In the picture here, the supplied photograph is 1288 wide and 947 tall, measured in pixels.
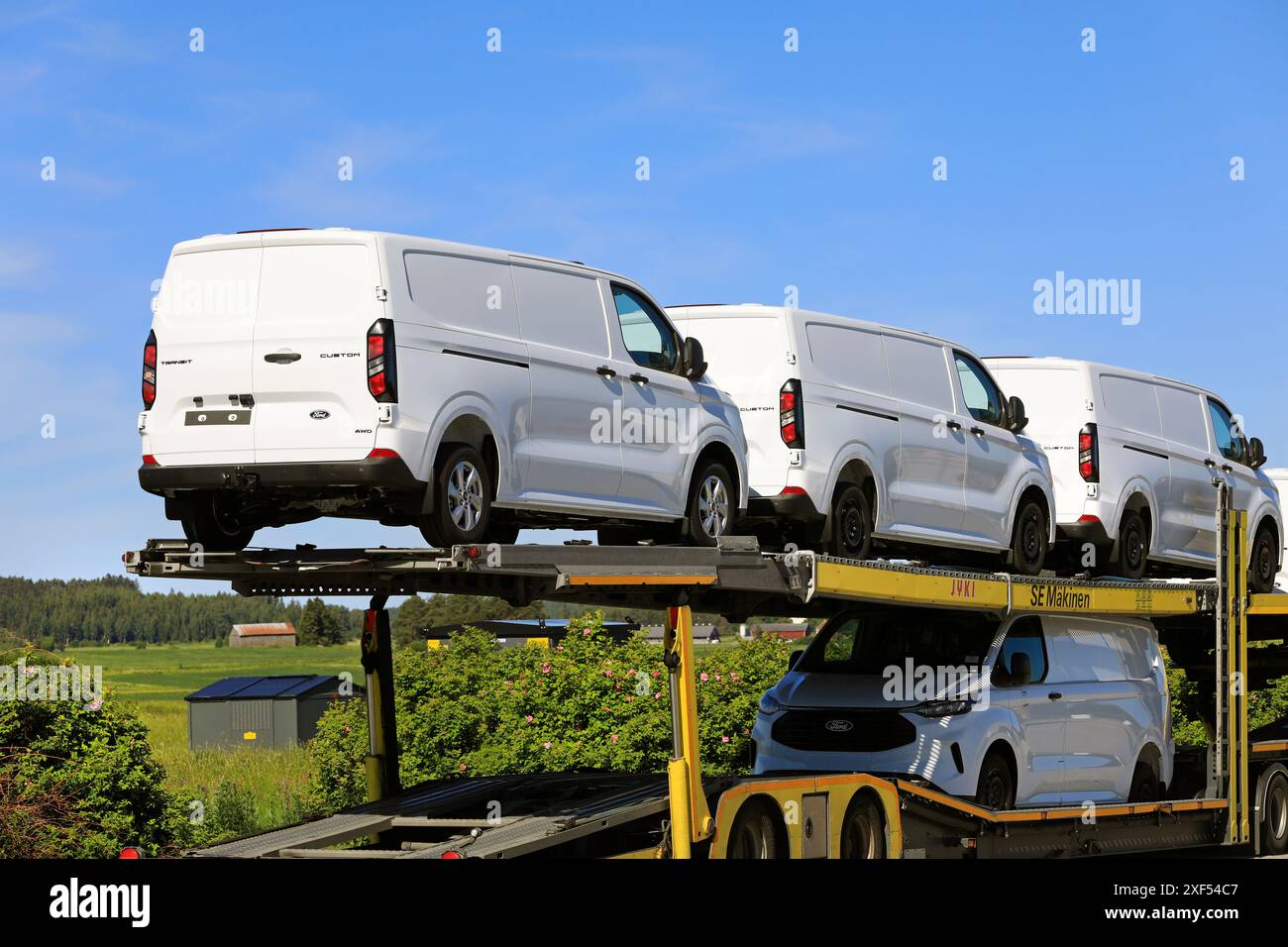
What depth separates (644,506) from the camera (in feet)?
35.7

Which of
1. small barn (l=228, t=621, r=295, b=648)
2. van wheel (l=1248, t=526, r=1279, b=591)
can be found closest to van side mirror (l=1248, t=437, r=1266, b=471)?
van wheel (l=1248, t=526, r=1279, b=591)

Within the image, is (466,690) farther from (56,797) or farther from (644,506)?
(644,506)

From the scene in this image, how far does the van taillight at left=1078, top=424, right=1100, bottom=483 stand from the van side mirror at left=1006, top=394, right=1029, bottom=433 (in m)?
1.10

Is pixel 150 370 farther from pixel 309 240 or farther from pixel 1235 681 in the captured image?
pixel 1235 681

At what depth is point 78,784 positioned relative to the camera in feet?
48.2

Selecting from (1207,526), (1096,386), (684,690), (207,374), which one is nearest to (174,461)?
(207,374)

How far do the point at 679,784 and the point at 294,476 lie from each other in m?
2.67

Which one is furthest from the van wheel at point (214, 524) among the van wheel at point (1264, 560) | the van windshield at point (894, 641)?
the van wheel at point (1264, 560)

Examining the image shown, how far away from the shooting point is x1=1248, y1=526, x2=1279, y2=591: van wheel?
17625 millimetres

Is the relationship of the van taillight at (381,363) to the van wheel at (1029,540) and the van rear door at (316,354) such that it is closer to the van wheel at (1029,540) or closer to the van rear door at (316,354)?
the van rear door at (316,354)

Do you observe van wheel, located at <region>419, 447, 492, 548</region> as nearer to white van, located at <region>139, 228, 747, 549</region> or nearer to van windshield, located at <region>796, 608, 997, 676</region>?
white van, located at <region>139, 228, 747, 549</region>

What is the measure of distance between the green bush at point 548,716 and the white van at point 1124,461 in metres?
7.48
